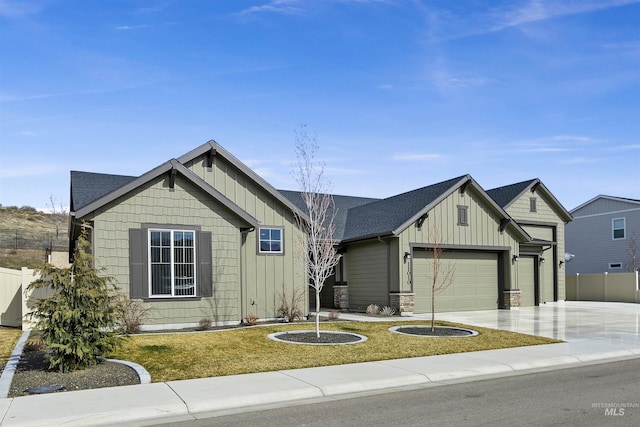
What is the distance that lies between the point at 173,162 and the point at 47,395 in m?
8.82

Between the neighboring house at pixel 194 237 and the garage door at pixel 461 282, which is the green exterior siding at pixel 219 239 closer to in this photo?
the neighboring house at pixel 194 237

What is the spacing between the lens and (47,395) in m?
8.51

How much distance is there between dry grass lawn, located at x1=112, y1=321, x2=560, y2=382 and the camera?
10.6 metres

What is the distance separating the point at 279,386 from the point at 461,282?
16424 mm

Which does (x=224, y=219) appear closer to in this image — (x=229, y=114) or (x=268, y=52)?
(x=229, y=114)

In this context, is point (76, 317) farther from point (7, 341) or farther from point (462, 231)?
point (462, 231)

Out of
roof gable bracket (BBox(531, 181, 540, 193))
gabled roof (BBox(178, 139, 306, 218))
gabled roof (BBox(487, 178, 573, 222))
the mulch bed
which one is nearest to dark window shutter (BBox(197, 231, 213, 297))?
gabled roof (BBox(178, 139, 306, 218))

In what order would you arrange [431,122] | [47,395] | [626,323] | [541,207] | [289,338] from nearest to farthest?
[47,395]
[289,338]
[626,323]
[431,122]
[541,207]

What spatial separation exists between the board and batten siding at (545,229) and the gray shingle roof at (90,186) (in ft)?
63.4

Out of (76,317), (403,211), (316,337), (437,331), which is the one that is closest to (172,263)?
(316,337)

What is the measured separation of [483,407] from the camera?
7.87m

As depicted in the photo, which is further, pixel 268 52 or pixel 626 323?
pixel 626 323

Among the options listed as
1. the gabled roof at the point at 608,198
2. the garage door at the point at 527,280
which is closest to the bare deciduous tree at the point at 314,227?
the garage door at the point at 527,280

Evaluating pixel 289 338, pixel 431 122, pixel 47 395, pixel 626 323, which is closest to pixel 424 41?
pixel 431 122
